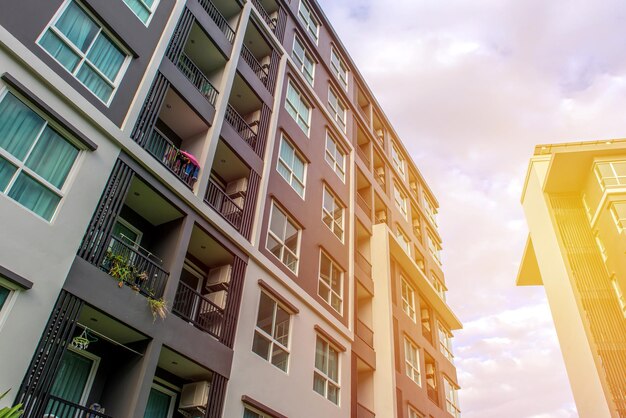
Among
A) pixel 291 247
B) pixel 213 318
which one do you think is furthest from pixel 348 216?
pixel 213 318

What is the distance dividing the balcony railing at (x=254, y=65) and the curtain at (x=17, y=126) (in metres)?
10.8

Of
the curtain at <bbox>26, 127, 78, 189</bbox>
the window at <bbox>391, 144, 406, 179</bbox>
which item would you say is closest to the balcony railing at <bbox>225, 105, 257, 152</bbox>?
the curtain at <bbox>26, 127, 78, 189</bbox>

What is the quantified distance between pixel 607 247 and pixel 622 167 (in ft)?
19.1

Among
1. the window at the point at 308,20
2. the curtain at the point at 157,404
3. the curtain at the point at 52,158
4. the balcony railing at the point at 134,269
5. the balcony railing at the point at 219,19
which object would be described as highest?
the window at the point at 308,20

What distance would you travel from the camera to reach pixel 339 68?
99.2ft

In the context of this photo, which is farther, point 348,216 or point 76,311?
point 348,216

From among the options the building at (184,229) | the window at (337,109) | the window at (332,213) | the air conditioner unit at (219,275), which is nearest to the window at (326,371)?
the building at (184,229)

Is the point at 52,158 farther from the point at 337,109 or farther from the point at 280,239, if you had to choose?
the point at 337,109

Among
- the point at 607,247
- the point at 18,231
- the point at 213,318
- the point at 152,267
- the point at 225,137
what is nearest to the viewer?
the point at 18,231

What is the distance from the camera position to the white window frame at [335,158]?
2472 centimetres

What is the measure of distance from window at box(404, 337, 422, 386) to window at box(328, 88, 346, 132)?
12.2 metres

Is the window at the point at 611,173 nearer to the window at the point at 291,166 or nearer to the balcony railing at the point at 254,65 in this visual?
the window at the point at 291,166

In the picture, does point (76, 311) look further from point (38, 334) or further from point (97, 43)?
point (97, 43)

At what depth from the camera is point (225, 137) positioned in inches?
659
